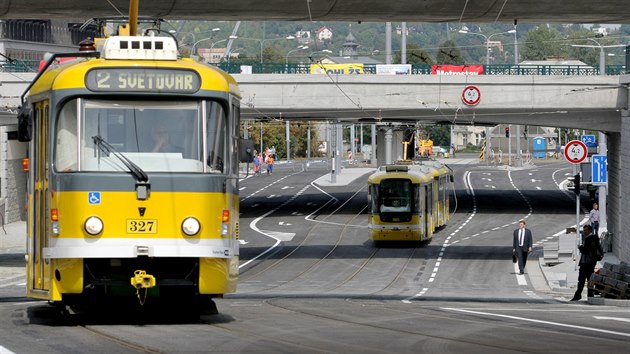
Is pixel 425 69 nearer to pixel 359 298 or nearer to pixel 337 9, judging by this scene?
pixel 337 9

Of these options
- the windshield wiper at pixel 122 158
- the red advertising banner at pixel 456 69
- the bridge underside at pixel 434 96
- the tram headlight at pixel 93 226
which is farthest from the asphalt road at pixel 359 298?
the red advertising banner at pixel 456 69

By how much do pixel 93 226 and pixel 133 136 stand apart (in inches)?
47.4

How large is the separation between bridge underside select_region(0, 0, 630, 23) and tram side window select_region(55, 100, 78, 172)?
1727cm

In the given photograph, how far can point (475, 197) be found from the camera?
80.1m

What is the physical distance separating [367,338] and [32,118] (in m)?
5.56

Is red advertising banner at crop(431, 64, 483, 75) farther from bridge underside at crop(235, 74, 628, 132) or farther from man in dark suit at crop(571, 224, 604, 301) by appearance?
man in dark suit at crop(571, 224, 604, 301)

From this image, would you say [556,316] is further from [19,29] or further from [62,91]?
[19,29]

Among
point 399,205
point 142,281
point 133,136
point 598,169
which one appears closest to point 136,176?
point 133,136

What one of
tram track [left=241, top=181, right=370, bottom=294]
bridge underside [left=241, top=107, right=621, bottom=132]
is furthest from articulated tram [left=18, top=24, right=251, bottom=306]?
bridge underside [left=241, top=107, right=621, bottom=132]

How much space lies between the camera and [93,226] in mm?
15500

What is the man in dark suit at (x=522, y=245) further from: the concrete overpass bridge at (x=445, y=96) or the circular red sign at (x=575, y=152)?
the concrete overpass bridge at (x=445, y=96)

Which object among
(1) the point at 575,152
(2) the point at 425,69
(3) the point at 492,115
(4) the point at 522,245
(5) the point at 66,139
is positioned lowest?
(4) the point at 522,245

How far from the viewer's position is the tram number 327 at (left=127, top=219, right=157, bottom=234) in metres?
15.6

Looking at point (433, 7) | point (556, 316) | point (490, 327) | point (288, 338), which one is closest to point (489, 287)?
point (433, 7)
